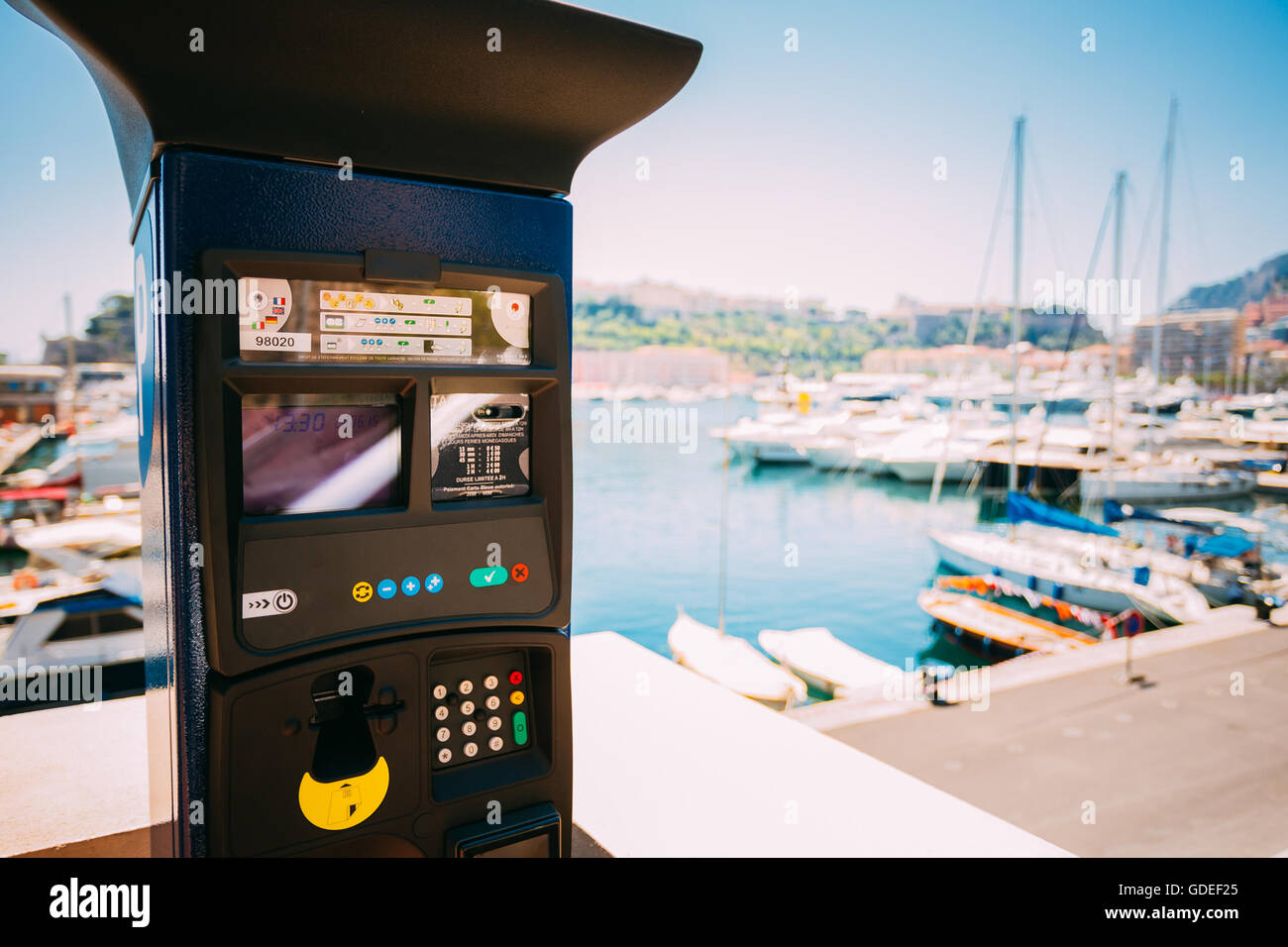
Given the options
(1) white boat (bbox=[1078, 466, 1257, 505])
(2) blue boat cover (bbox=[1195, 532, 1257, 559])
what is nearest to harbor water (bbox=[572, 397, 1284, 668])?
(2) blue boat cover (bbox=[1195, 532, 1257, 559])

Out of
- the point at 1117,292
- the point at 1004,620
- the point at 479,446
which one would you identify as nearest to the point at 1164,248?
the point at 1117,292

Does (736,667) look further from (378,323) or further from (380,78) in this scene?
(380,78)

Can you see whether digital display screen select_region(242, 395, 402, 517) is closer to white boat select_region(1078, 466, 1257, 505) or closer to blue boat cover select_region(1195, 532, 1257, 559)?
blue boat cover select_region(1195, 532, 1257, 559)

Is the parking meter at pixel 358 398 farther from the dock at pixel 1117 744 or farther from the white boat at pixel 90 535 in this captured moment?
the white boat at pixel 90 535

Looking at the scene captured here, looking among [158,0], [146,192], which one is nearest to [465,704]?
[146,192]

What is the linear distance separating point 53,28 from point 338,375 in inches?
15.5

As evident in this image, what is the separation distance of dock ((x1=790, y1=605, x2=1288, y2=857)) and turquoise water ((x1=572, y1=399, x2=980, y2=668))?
15.3 ft

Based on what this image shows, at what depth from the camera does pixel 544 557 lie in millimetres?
993

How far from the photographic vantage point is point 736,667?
926 cm

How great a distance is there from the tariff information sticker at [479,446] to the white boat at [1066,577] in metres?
10.5

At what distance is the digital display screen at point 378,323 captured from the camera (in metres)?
0.83

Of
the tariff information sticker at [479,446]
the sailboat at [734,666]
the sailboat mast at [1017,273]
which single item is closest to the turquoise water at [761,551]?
the sailboat at [734,666]

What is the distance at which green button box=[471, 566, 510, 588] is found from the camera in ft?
3.09

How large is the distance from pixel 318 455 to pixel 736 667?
8.81m
